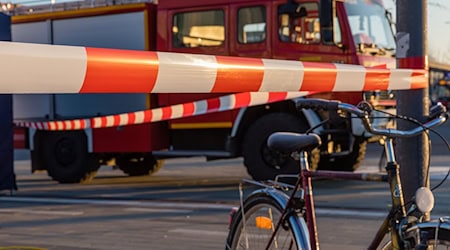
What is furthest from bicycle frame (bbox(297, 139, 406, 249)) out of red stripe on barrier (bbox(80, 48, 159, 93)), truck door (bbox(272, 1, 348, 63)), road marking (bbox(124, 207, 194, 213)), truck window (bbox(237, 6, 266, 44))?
truck window (bbox(237, 6, 266, 44))

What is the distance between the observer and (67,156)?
12781 millimetres

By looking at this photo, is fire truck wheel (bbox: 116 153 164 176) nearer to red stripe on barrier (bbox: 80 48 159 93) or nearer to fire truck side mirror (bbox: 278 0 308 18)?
fire truck side mirror (bbox: 278 0 308 18)

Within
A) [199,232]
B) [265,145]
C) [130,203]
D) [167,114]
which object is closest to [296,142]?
[199,232]

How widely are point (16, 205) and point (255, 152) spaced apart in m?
3.42

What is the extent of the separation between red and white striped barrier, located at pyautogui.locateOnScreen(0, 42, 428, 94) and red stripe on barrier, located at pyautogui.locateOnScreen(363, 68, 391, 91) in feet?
1.38

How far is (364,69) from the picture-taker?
14.4 ft

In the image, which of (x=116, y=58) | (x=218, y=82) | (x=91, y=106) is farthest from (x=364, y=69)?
(x=91, y=106)

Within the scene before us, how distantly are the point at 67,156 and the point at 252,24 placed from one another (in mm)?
3965

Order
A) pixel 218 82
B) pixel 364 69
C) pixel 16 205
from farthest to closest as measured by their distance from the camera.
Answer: pixel 16 205 → pixel 364 69 → pixel 218 82

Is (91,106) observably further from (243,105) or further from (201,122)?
(243,105)

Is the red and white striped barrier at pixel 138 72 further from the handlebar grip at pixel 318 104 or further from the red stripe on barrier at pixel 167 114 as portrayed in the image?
the red stripe on barrier at pixel 167 114

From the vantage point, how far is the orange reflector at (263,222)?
384 centimetres

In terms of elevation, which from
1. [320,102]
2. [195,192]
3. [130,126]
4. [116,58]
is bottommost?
[195,192]

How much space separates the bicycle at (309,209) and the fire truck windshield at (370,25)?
738 centimetres
